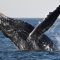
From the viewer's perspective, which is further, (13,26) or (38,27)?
(13,26)

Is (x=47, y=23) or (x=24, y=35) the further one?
(x=24, y=35)

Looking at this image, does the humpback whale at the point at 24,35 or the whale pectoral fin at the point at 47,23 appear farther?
the humpback whale at the point at 24,35

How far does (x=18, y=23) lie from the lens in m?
15.2

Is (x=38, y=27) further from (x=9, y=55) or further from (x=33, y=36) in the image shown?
(x=9, y=55)

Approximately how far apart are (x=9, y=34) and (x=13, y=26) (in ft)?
1.28

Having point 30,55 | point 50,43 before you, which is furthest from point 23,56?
point 50,43

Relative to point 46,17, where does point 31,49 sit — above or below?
below

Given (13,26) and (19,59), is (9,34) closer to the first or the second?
(13,26)

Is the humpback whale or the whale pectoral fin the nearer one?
the whale pectoral fin

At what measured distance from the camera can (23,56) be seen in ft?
48.7

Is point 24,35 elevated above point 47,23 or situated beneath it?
situated beneath

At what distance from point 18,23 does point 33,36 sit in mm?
949

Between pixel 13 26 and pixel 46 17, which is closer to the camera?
pixel 46 17

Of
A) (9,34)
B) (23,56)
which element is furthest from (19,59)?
(9,34)
